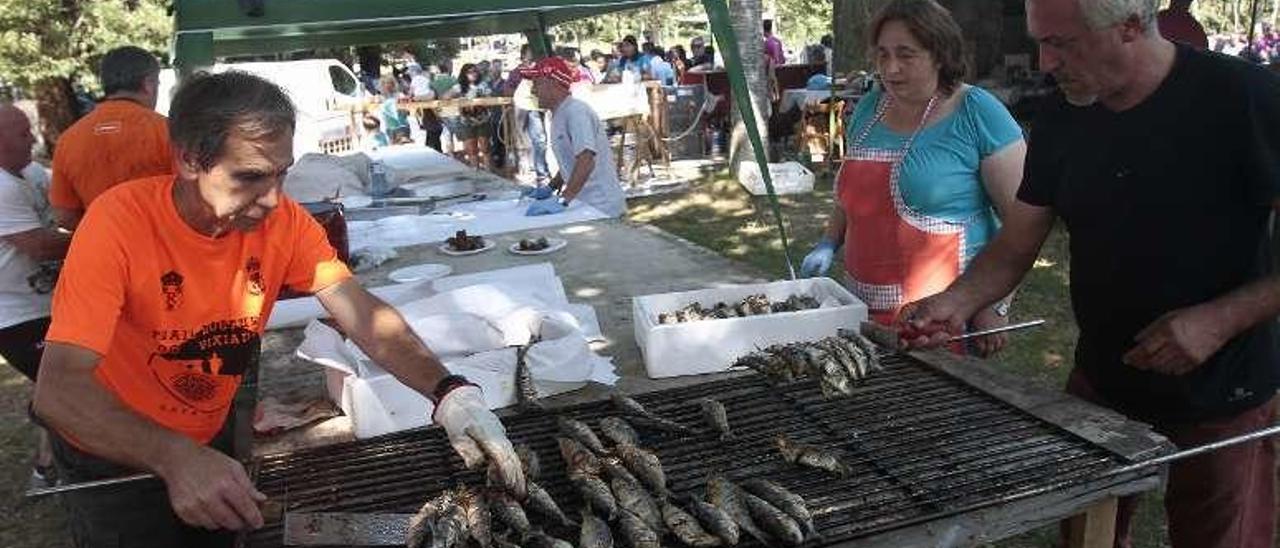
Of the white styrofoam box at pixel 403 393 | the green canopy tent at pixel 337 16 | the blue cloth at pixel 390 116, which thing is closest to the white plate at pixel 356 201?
the green canopy tent at pixel 337 16

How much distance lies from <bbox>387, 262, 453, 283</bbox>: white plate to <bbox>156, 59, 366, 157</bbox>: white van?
8.46 m

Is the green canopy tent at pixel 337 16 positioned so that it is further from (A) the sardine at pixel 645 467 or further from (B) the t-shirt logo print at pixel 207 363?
(A) the sardine at pixel 645 467

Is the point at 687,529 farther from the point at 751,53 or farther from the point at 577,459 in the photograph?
the point at 751,53

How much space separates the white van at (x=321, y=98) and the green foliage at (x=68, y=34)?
106 centimetres

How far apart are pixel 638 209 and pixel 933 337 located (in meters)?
8.55

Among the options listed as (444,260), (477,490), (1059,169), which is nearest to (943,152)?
(1059,169)

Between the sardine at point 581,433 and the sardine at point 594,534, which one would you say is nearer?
the sardine at point 594,534

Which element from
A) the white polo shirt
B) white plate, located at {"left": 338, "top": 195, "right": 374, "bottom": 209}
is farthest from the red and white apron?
white plate, located at {"left": 338, "top": 195, "right": 374, "bottom": 209}

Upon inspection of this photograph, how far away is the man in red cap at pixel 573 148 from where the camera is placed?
688 centimetres

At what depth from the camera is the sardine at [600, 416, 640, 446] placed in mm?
2484

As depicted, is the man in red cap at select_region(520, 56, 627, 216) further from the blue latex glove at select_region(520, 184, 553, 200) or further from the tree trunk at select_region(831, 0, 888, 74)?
the tree trunk at select_region(831, 0, 888, 74)

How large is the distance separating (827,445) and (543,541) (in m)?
0.88

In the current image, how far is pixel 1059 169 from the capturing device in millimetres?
2748

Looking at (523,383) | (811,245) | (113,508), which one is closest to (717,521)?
(523,383)
